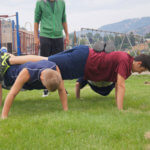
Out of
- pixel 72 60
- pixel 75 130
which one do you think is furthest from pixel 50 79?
pixel 72 60

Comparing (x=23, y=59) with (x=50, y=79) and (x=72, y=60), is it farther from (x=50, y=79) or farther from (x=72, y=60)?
(x=50, y=79)

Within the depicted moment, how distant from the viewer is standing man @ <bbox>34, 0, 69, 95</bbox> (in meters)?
4.96

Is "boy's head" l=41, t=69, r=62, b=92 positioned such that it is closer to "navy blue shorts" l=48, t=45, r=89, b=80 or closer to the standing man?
"navy blue shorts" l=48, t=45, r=89, b=80

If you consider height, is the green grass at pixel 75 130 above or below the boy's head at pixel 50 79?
below

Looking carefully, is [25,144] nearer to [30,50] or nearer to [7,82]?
[7,82]

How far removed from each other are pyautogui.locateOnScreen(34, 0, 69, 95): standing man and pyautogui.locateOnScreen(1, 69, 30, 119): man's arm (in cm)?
167

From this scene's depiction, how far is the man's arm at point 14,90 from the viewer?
11.1 feet

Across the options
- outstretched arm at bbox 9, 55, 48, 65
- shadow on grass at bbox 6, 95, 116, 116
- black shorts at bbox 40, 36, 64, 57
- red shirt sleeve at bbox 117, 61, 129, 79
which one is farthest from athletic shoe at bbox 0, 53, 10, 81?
red shirt sleeve at bbox 117, 61, 129, 79

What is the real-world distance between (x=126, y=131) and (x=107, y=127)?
0.72 feet

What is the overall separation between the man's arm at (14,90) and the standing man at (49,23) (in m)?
1.67

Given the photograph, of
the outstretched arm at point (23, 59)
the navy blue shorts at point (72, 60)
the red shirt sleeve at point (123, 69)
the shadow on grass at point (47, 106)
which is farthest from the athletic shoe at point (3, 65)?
the red shirt sleeve at point (123, 69)

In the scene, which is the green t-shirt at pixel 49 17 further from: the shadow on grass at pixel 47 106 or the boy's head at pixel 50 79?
the boy's head at pixel 50 79

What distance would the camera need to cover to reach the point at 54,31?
5.02 metres

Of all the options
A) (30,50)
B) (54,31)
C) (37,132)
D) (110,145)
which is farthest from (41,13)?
(30,50)
